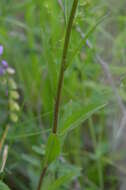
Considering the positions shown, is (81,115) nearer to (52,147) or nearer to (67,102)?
(52,147)

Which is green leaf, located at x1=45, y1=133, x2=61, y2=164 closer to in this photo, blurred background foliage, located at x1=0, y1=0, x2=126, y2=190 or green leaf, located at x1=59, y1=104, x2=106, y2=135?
green leaf, located at x1=59, y1=104, x2=106, y2=135

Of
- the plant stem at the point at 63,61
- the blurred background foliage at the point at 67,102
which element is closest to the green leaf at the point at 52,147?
the plant stem at the point at 63,61

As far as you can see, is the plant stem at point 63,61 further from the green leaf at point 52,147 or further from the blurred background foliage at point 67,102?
the blurred background foliage at point 67,102

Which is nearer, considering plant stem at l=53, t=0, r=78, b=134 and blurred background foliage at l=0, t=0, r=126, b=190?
plant stem at l=53, t=0, r=78, b=134

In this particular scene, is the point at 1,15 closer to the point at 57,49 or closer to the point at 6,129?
the point at 6,129

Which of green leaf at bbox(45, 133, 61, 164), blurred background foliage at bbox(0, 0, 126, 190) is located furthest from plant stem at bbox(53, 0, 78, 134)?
blurred background foliage at bbox(0, 0, 126, 190)

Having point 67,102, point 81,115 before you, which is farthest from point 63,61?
point 67,102

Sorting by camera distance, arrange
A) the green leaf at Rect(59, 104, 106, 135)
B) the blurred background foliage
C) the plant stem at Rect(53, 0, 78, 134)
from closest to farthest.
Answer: the plant stem at Rect(53, 0, 78, 134) → the green leaf at Rect(59, 104, 106, 135) → the blurred background foliage

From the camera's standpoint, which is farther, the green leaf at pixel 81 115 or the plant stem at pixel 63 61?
the green leaf at pixel 81 115
